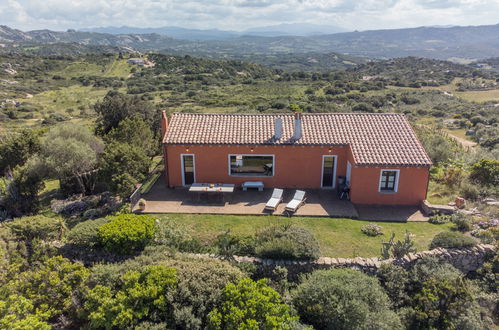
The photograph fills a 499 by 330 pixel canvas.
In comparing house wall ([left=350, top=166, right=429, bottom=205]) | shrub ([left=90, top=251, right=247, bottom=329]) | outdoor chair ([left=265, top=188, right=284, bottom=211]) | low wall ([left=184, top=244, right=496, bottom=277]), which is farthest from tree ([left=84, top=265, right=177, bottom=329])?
house wall ([left=350, top=166, right=429, bottom=205])

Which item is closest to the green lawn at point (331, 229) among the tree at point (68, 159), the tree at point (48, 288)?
the tree at point (48, 288)

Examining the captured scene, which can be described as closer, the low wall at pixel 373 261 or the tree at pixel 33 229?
the low wall at pixel 373 261

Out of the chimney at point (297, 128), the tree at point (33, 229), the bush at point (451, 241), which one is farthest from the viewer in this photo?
the chimney at point (297, 128)

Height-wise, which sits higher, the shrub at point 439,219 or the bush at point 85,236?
the bush at point 85,236

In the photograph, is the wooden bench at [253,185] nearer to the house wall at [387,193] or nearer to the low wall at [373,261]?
the house wall at [387,193]

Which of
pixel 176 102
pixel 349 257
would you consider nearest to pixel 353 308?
pixel 349 257

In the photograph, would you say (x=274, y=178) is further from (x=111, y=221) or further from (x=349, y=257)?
(x=111, y=221)

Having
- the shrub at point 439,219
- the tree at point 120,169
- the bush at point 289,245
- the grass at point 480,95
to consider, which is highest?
the tree at point 120,169

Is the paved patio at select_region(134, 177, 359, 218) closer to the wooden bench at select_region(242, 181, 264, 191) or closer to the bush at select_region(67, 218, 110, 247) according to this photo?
the wooden bench at select_region(242, 181, 264, 191)
